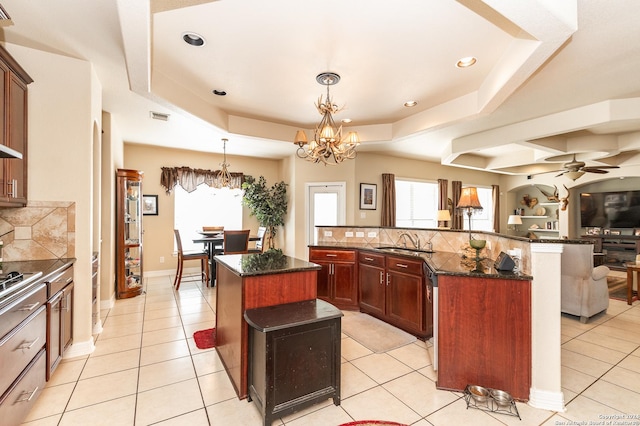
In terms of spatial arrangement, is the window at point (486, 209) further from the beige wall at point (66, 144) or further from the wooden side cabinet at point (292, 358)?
the beige wall at point (66, 144)

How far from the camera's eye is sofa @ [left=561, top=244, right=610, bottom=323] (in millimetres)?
3633

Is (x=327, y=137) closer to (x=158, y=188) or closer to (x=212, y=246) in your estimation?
(x=212, y=246)

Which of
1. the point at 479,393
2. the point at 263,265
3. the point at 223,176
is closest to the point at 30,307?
the point at 263,265

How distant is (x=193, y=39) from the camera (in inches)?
99.7

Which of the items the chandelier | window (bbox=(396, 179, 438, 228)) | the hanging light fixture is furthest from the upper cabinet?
window (bbox=(396, 179, 438, 228))

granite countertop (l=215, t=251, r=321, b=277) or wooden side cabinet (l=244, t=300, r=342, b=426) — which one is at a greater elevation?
granite countertop (l=215, t=251, r=321, b=277)

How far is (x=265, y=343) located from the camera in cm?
180

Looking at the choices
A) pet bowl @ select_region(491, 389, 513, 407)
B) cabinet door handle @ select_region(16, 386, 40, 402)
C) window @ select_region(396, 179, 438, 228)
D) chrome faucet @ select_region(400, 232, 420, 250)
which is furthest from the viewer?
window @ select_region(396, 179, 438, 228)

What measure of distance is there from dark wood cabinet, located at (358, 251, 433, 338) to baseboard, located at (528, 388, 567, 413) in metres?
1.00

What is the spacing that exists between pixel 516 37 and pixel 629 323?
389 cm

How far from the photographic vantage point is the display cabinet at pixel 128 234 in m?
4.50

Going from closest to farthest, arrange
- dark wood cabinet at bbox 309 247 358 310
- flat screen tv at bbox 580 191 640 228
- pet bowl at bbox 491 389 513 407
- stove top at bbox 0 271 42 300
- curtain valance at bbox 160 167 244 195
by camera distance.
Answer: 1. stove top at bbox 0 271 42 300
2. pet bowl at bbox 491 389 513 407
3. dark wood cabinet at bbox 309 247 358 310
4. curtain valance at bbox 160 167 244 195
5. flat screen tv at bbox 580 191 640 228

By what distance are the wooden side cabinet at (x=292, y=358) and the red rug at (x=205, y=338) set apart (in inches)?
42.9

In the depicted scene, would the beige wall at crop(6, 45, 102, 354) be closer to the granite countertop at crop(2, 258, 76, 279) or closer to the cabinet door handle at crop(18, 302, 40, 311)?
the granite countertop at crop(2, 258, 76, 279)
